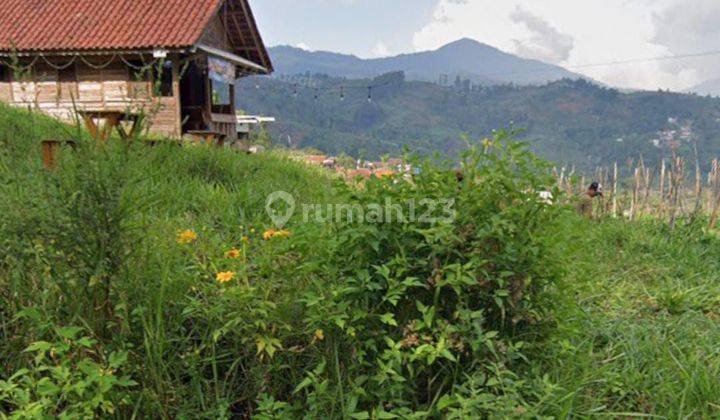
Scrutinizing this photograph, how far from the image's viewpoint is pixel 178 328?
205 cm

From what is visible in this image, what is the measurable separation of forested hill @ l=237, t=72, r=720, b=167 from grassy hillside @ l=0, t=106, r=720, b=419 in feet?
234

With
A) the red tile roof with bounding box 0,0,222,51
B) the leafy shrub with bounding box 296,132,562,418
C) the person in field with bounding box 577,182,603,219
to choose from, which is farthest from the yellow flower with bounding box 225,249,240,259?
the red tile roof with bounding box 0,0,222,51

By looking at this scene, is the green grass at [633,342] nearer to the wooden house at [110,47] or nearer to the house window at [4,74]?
the wooden house at [110,47]

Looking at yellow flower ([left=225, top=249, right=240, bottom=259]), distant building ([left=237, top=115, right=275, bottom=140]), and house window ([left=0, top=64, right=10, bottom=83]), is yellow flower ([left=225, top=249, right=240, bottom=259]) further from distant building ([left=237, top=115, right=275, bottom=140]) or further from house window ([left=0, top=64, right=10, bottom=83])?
house window ([left=0, top=64, right=10, bottom=83])

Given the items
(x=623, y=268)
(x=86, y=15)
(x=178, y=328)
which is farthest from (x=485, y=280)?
(x=86, y=15)

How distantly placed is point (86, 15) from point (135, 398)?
14.0 metres

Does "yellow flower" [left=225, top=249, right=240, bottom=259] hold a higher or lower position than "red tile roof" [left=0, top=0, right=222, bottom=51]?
lower

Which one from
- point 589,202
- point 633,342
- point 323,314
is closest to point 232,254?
point 323,314

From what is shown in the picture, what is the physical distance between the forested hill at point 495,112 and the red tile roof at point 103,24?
59.3 m

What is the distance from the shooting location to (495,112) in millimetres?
112938

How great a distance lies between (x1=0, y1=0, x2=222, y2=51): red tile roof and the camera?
39.1ft

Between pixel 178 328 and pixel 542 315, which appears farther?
pixel 178 328

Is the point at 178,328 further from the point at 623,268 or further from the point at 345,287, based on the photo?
the point at 623,268

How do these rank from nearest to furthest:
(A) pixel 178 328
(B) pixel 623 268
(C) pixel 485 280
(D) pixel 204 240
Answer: (C) pixel 485 280
(A) pixel 178 328
(D) pixel 204 240
(B) pixel 623 268
